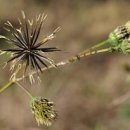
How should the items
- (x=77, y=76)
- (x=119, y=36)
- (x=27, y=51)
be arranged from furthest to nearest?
(x=77, y=76) < (x=119, y=36) < (x=27, y=51)

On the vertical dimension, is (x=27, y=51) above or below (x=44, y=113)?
above

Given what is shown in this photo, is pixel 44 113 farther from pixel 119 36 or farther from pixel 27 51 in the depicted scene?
pixel 119 36

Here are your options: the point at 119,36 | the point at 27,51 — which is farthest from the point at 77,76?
the point at 27,51

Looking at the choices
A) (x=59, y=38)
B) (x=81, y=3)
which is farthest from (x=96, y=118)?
(x=81, y=3)

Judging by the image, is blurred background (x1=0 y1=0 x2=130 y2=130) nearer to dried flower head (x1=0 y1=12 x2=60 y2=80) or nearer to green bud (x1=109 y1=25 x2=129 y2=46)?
green bud (x1=109 y1=25 x2=129 y2=46)

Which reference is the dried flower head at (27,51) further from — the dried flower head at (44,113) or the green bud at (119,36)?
the green bud at (119,36)

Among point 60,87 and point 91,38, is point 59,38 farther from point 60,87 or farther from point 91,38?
point 60,87

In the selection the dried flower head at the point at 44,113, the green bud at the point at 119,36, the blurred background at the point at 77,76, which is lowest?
the dried flower head at the point at 44,113

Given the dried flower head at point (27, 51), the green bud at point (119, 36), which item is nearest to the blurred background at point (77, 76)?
the green bud at point (119, 36)
